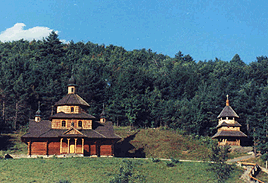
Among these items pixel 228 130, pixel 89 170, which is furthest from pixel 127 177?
pixel 228 130

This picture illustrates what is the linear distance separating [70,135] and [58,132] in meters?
2.71

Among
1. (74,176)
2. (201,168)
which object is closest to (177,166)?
(201,168)

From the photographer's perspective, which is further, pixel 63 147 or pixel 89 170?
pixel 63 147

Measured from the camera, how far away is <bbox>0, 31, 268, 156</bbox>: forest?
253ft

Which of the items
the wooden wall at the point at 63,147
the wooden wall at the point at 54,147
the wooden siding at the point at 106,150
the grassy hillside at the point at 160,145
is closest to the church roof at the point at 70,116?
the wooden wall at the point at 63,147

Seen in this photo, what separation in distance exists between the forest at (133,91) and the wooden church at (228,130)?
329 centimetres

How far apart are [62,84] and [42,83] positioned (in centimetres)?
442

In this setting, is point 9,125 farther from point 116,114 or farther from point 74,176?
point 74,176

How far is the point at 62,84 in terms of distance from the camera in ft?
Answer: 286

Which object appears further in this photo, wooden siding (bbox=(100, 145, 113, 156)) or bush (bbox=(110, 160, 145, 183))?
wooden siding (bbox=(100, 145, 113, 156))

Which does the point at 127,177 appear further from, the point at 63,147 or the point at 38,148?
the point at 38,148

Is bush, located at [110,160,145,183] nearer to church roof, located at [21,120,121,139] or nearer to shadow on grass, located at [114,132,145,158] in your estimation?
church roof, located at [21,120,121,139]

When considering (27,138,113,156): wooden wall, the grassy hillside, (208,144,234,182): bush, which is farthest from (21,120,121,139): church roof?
(208,144,234,182): bush

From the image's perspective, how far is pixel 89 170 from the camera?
44406 mm
